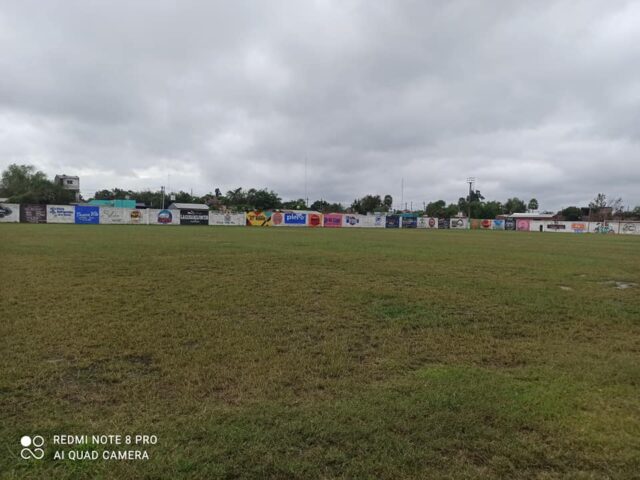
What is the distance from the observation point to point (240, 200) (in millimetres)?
118250

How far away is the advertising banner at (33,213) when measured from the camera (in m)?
46.6

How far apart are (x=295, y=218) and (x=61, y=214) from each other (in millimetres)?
32674

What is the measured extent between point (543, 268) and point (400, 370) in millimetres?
12063

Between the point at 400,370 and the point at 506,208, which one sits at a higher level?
the point at 506,208

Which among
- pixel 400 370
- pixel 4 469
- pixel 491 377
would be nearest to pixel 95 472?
pixel 4 469

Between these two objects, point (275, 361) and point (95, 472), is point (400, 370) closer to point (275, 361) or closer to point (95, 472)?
point (275, 361)

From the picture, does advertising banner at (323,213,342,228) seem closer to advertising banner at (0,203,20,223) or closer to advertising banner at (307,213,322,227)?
advertising banner at (307,213,322,227)

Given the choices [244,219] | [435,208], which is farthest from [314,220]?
[435,208]

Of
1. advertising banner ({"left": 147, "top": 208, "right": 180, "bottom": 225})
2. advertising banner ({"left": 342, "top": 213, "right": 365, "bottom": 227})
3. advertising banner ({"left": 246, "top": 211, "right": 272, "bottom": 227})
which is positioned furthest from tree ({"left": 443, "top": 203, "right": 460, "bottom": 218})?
advertising banner ({"left": 147, "top": 208, "right": 180, "bottom": 225})

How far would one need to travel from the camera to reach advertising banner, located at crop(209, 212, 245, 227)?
193 ft

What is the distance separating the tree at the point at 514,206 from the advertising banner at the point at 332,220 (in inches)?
4633

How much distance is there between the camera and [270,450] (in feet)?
10.6

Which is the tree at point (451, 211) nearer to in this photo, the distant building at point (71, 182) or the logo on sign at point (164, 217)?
the logo on sign at point (164, 217)

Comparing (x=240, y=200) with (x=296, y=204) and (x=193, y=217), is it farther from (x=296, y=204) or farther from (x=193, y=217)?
(x=193, y=217)
